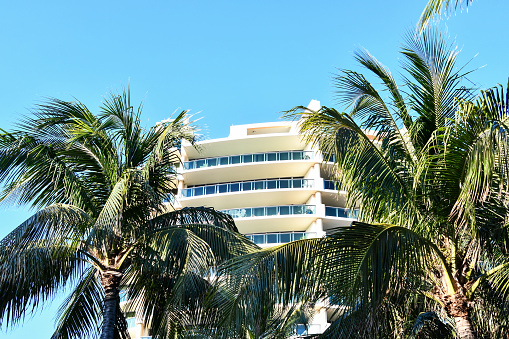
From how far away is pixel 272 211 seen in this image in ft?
153

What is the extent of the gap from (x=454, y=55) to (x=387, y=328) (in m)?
5.28

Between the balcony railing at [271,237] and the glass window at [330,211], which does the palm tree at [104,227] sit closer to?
the balcony railing at [271,237]

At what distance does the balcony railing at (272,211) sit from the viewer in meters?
46.2

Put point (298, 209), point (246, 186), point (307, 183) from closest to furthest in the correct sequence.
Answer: point (298, 209)
point (307, 183)
point (246, 186)

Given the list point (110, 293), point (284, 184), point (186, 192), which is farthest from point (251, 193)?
point (110, 293)

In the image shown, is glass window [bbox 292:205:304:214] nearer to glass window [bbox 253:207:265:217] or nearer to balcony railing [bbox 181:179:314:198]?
balcony railing [bbox 181:179:314:198]

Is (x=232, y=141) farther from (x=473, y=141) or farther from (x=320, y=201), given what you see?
(x=473, y=141)

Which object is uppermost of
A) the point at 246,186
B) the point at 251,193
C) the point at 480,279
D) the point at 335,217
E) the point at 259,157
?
the point at 259,157

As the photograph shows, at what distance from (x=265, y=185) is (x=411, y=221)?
37722mm

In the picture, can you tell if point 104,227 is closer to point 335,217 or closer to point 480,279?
point 480,279

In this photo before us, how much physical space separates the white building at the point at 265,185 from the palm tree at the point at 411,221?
3312 cm

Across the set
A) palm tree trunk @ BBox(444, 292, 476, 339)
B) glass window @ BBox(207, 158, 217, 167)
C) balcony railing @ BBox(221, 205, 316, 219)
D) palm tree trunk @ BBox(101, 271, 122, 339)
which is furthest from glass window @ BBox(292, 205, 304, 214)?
palm tree trunk @ BBox(444, 292, 476, 339)

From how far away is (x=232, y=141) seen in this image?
51.0 m

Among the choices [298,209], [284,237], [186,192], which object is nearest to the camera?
[284,237]
